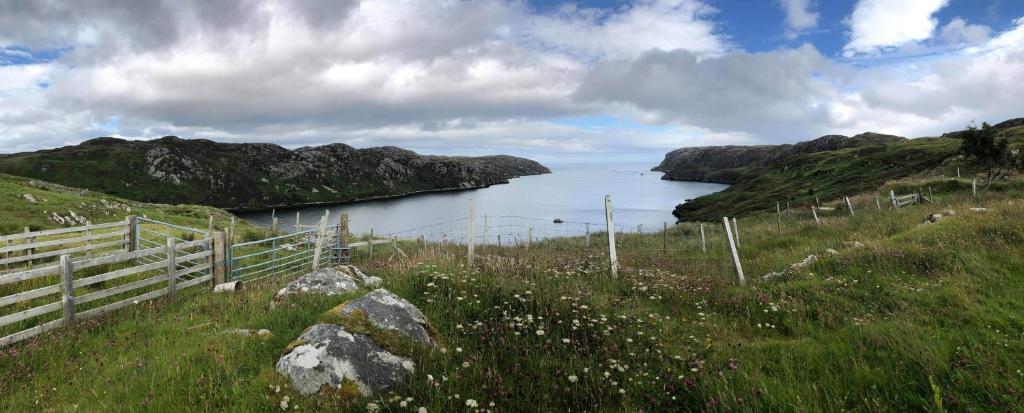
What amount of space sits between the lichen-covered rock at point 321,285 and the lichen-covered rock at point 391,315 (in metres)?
3.01

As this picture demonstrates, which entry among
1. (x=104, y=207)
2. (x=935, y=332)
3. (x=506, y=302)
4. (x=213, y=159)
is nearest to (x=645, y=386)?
(x=506, y=302)

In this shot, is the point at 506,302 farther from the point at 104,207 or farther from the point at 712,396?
the point at 104,207

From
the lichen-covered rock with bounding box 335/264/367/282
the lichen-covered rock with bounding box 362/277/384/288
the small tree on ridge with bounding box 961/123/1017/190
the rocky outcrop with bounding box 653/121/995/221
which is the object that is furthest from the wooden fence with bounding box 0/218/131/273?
the rocky outcrop with bounding box 653/121/995/221

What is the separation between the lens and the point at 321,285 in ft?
33.1

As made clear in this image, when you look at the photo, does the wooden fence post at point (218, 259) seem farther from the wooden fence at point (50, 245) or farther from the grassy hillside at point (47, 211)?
the grassy hillside at point (47, 211)

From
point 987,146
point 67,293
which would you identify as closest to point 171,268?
point 67,293

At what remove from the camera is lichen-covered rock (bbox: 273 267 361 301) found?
9769 millimetres

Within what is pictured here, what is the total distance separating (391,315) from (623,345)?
11.7 feet

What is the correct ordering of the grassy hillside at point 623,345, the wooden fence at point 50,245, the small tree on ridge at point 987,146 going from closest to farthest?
the grassy hillside at point 623,345
the wooden fence at point 50,245
the small tree on ridge at point 987,146

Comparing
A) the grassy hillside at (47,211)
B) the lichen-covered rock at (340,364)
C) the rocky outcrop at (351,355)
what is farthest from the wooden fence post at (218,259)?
the grassy hillside at (47,211)

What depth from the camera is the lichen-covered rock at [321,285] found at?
9.77 m

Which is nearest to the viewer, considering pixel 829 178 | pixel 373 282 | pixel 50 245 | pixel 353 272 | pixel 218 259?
pixel 373 282

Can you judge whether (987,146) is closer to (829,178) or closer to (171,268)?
(171,268)

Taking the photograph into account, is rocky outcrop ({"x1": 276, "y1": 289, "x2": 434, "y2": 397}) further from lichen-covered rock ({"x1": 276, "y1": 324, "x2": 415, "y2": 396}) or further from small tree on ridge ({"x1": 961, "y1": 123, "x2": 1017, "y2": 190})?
small tree on ridge ({"x1": 961, "y1": 123, "x2": 1017, "y2": 190})
